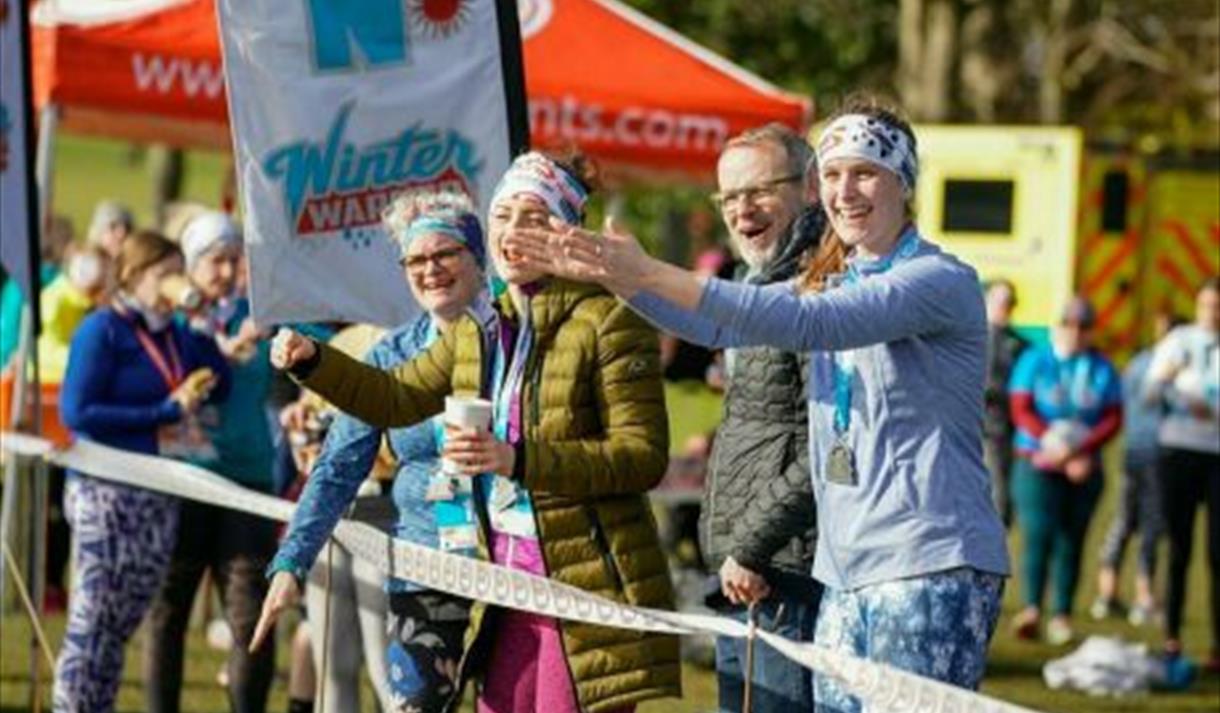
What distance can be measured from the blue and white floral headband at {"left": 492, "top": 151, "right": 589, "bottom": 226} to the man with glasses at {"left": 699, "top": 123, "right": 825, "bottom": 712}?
0.61 m

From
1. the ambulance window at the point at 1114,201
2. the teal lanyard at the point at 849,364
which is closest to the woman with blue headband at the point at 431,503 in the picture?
the teal lanyard at the point at 849,364

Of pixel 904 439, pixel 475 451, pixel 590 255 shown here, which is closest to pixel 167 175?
pixel 475 451

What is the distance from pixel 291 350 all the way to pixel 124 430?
346 centimetres

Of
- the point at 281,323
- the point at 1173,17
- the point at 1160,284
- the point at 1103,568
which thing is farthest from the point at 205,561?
the point at 1173,17

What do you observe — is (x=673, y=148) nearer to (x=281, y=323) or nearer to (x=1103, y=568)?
(x=1103, y=568)

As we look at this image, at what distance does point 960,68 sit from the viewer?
40125 mm

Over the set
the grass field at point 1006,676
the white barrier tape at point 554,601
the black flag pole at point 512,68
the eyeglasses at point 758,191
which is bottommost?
the grass field at point 1006,676

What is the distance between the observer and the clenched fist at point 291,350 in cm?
729

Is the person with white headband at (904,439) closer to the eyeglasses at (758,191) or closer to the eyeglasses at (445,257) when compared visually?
the eyeglasses at (758,191)

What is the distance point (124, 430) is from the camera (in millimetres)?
10625

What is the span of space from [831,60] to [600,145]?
26171 mm

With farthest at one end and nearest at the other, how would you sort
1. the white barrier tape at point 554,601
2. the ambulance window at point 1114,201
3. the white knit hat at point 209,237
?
the ambulance window at point 1114,201 → the white knit hat at point 209,237 → the white barrier tape at point 554,601

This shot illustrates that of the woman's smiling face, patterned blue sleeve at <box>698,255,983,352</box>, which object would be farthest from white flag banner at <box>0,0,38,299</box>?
patterned blue sleeve at <box>698,255,983,352</box>

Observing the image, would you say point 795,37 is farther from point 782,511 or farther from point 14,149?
point 782,511
